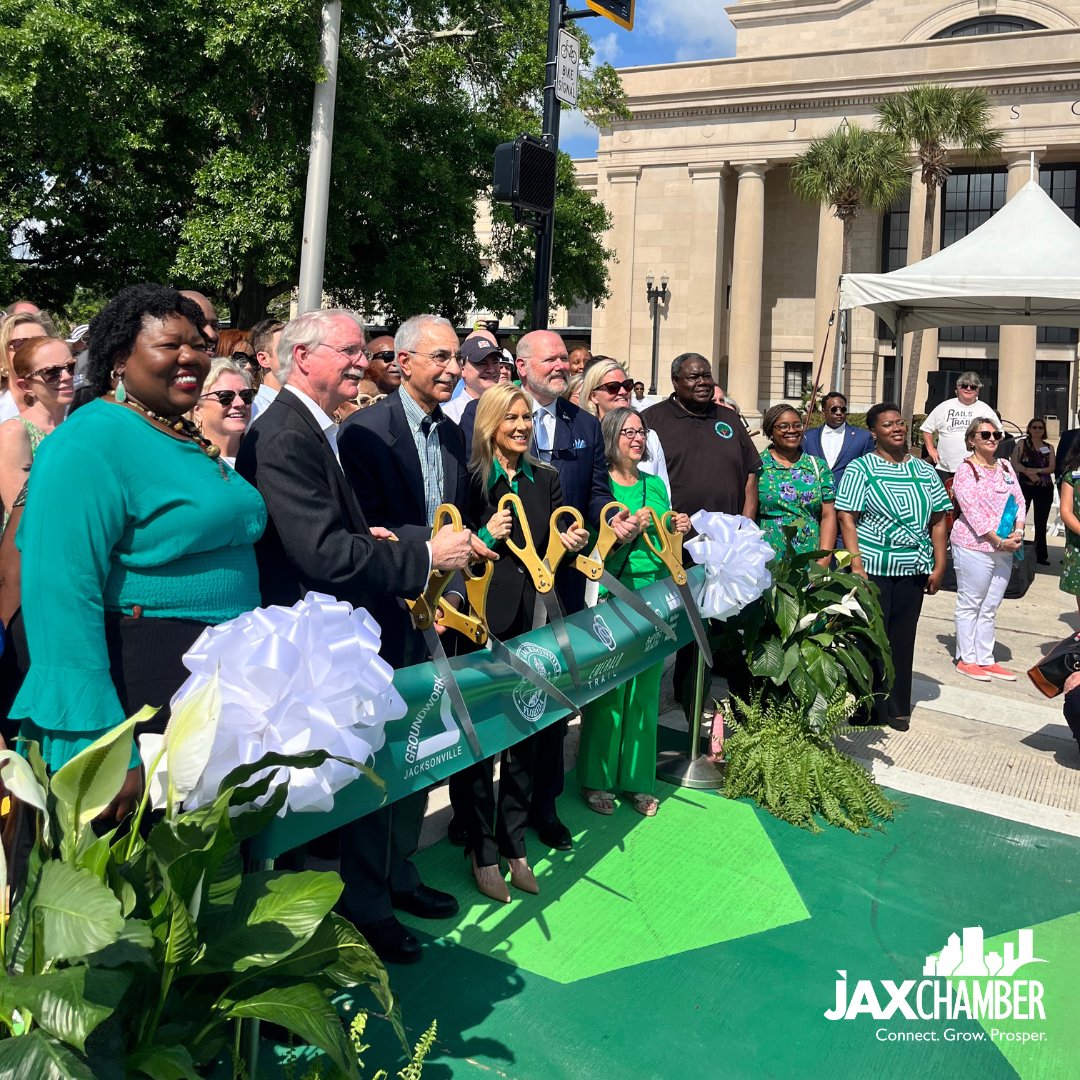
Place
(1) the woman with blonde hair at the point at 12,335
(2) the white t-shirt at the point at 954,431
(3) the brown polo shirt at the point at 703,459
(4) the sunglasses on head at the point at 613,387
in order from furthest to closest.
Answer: (2) the white t-shirt at the point at 954,431 → (3) the brown polo shirt at the point at 703,459 → (4) the sunglasses on head at the point at 613,387 → (1) the woman with blonde hair at the point at 12,335

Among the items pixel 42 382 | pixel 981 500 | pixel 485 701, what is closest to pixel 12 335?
pixel 42 382

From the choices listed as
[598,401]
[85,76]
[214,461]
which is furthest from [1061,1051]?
[85,76]

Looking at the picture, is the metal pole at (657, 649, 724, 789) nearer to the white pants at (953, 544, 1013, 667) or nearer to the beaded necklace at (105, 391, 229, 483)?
the beaded necklace at (105, 391, 229, 483)

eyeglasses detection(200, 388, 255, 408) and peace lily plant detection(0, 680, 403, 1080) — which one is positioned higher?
eyeglasses detection(200, 388, 255, 408)

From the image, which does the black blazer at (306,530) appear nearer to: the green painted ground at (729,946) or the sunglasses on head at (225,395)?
the sunglasses on head at (225,395)

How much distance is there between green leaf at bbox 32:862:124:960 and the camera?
176 cm

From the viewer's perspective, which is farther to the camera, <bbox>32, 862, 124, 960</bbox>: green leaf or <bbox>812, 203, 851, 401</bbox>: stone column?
<bbox>812, 203, 851, 401</bbox>: stone column

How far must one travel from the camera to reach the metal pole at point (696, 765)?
17.3ft

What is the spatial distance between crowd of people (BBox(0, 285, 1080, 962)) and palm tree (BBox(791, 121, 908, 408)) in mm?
30587

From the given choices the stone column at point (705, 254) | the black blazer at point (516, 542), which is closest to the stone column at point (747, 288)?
the stone column at point (705, 254)

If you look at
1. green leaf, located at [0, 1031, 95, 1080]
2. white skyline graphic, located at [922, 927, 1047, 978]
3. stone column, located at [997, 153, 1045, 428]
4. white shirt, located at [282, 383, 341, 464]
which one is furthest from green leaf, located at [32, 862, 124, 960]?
stone column, located at [997, 153, 1045, 428]

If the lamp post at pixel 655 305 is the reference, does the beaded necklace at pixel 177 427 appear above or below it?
below

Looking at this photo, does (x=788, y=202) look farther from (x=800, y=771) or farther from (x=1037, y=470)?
(x=800, y=771)

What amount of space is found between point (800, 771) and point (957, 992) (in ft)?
5.03
